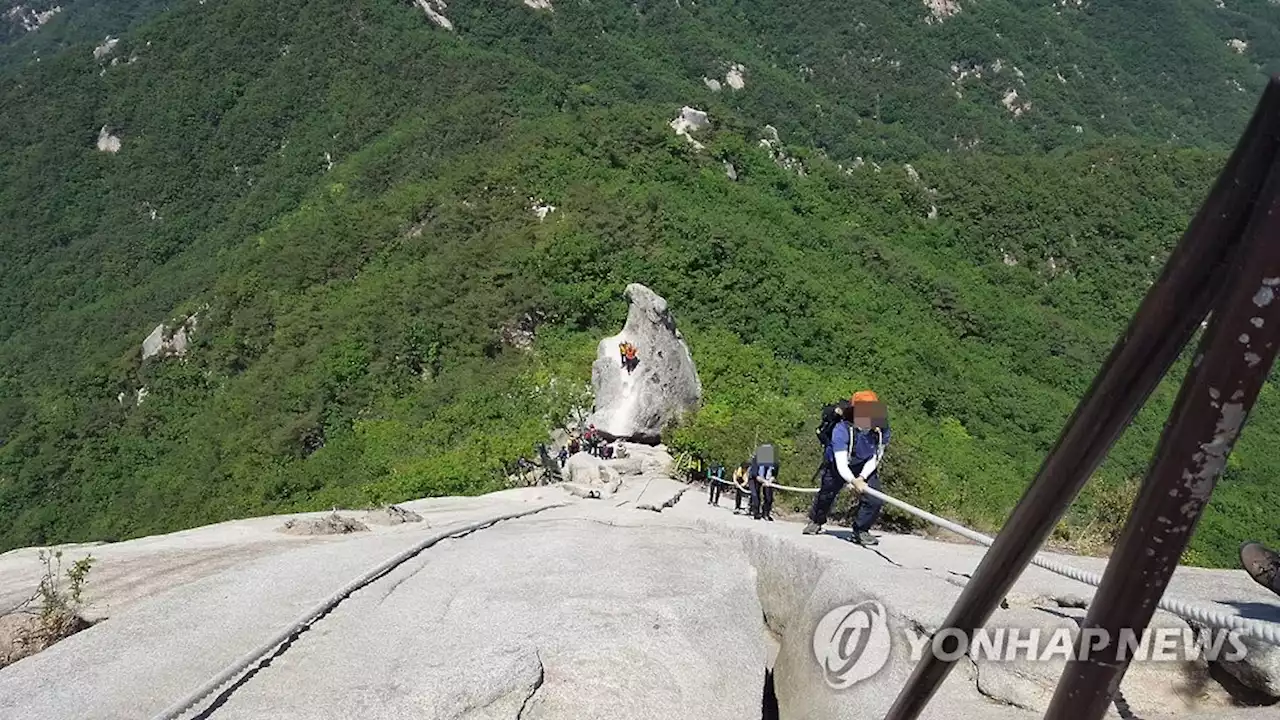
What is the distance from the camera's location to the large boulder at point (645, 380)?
1898cm

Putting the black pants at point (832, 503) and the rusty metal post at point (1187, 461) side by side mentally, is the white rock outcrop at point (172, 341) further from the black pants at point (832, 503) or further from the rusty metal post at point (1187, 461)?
the rusty metal post at point (1187, 461)

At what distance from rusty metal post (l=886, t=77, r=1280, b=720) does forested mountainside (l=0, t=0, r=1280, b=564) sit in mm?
606

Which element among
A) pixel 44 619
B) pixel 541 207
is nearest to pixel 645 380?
pixel 44 619

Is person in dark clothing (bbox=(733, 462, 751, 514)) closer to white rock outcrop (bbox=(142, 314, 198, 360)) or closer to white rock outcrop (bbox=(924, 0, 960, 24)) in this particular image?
white rock outcrop (bbox=(142, 314, 198, 360))

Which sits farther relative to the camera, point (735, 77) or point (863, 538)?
point (735, 77)

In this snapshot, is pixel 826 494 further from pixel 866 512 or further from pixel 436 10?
pixel 436 10

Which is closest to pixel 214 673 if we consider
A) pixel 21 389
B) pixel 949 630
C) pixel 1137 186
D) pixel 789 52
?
pixel 949 630

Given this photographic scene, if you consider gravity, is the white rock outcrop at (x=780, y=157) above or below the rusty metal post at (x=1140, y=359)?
above

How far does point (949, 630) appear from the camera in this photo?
181 centimetres

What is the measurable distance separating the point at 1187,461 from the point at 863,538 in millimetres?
6516

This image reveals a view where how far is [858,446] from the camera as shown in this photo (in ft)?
24.2

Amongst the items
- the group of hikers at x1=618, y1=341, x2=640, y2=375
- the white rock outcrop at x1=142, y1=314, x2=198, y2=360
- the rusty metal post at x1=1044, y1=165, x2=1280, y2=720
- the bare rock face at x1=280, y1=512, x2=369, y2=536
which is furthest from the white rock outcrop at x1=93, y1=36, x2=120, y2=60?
the rusty metal post at x1=1044, y1=165, x2=1280, y2=720

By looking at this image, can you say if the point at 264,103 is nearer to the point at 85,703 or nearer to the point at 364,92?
the point at 364,92

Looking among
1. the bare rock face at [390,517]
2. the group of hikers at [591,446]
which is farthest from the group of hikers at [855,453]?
the group of hikers at [591,446]
